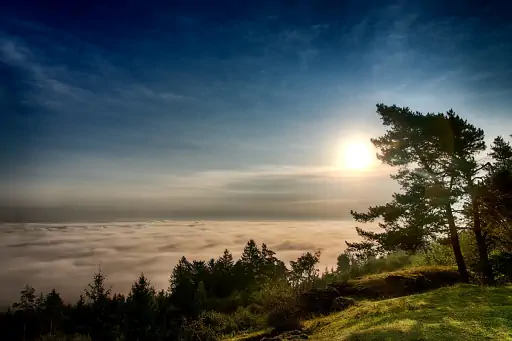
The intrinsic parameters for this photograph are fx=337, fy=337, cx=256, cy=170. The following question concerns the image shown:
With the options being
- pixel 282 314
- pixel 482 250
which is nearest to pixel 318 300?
pixel 282 314

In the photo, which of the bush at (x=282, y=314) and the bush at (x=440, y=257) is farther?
the bush at (x=440, y=257)

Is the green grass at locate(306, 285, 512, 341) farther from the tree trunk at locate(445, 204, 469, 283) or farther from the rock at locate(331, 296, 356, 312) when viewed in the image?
the tree trunk at locate(445, 204, 469, 283)

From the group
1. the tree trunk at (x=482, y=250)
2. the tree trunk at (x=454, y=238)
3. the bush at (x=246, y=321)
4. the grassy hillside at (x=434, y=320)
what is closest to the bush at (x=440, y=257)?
the tree trunk at (x=454, y=238)

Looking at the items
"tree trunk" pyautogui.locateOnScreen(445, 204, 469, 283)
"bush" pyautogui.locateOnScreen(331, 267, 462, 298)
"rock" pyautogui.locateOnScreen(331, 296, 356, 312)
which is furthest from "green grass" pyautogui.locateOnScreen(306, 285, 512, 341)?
"tree trunk" pyautogui.locateOnScreen(445, 204, 469, 283)

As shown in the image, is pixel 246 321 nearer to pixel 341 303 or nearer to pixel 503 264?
pixel 341 303

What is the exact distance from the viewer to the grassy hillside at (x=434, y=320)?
1061 centimetres

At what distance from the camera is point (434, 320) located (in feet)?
40.0

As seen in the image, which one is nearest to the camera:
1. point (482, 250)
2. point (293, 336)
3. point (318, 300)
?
point (293, 336)

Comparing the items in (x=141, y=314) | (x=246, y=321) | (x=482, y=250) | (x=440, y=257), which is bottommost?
(x=141, y=314)

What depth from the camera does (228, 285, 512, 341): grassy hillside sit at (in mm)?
10609

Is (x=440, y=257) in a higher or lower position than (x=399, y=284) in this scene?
lower

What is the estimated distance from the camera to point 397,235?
74.4ft

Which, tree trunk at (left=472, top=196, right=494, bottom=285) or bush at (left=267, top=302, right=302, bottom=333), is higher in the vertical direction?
tree trunk at (left=472, top=196, right=494, bottom=285)

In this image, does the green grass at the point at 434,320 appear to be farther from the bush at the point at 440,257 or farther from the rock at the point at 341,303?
the bush at the point at 440,257
